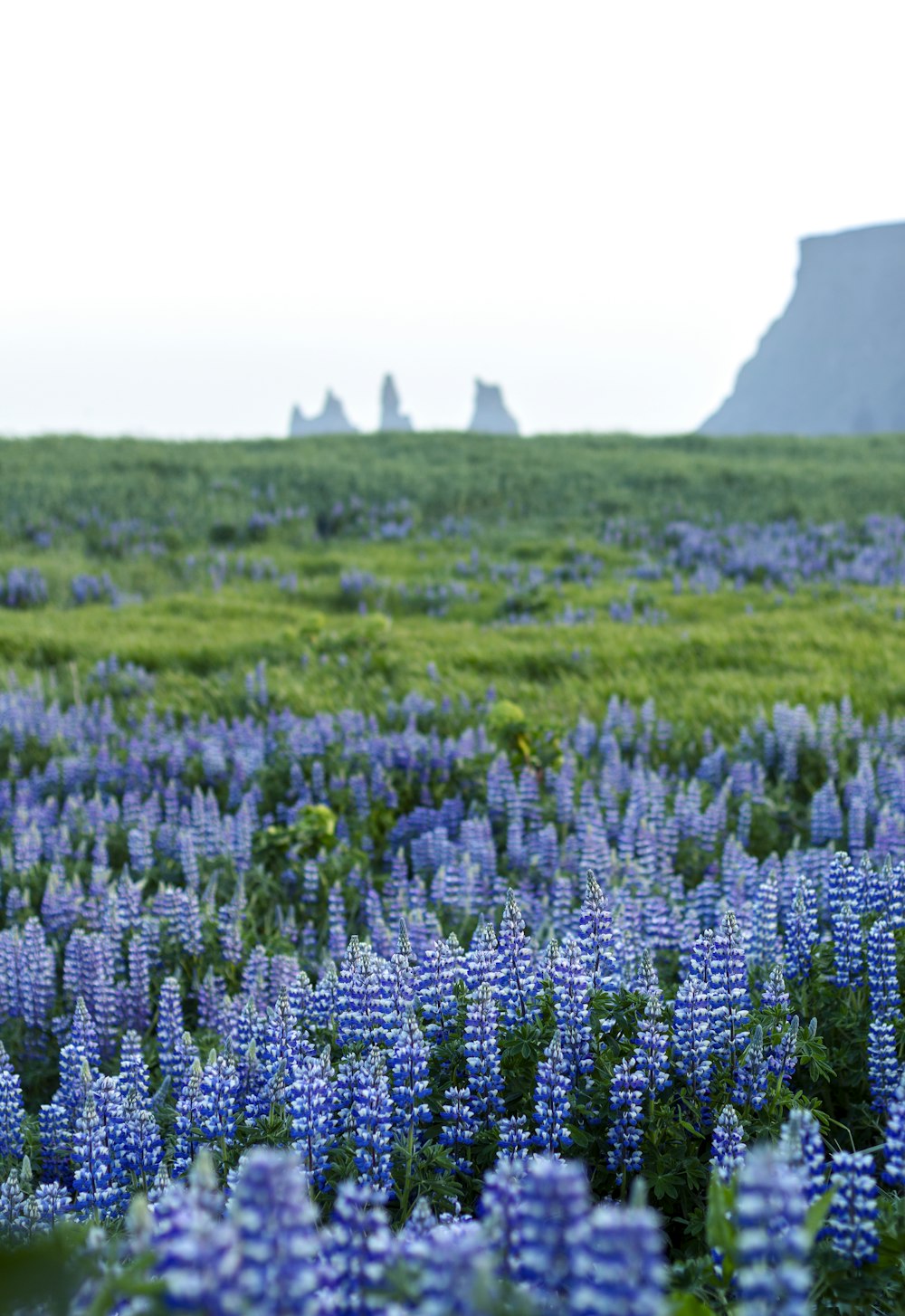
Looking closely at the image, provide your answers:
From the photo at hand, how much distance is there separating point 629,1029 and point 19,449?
22126 mm

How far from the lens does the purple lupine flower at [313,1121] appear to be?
2314mm

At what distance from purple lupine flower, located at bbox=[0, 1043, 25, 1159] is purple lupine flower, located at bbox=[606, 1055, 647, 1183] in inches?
66.6

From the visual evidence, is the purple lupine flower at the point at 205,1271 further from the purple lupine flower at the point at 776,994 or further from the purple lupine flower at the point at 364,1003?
the purple lupine flower at the point at 776,994

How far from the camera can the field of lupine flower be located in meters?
1.40

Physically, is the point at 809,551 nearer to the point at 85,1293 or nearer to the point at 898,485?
the point at 898,485

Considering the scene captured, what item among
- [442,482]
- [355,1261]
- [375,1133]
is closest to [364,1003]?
[375,1133]

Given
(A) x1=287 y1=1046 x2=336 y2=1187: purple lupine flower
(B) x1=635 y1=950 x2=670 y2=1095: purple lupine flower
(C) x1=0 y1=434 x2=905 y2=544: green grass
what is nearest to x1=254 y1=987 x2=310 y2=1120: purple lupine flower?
(A) x1=287 y1=1046 x2=336 y2=1187: purple lupine flower

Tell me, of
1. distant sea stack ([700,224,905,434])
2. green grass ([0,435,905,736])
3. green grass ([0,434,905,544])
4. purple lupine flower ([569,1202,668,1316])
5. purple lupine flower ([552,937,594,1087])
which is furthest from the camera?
distant sea stack ([700,224,905,434])

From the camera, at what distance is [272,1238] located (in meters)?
1.10

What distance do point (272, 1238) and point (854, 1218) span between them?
46.0 inches

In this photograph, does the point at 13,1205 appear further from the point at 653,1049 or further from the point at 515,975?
the point at 653,1049

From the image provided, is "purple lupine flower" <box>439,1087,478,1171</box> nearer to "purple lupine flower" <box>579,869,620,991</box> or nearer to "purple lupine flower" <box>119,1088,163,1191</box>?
"purple lupine flower" <box>579,869,620,991</box>

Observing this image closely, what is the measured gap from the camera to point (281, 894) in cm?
513

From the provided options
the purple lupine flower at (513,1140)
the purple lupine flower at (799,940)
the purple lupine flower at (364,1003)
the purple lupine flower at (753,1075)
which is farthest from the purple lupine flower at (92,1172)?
the purple lupine flower at (799,940)
